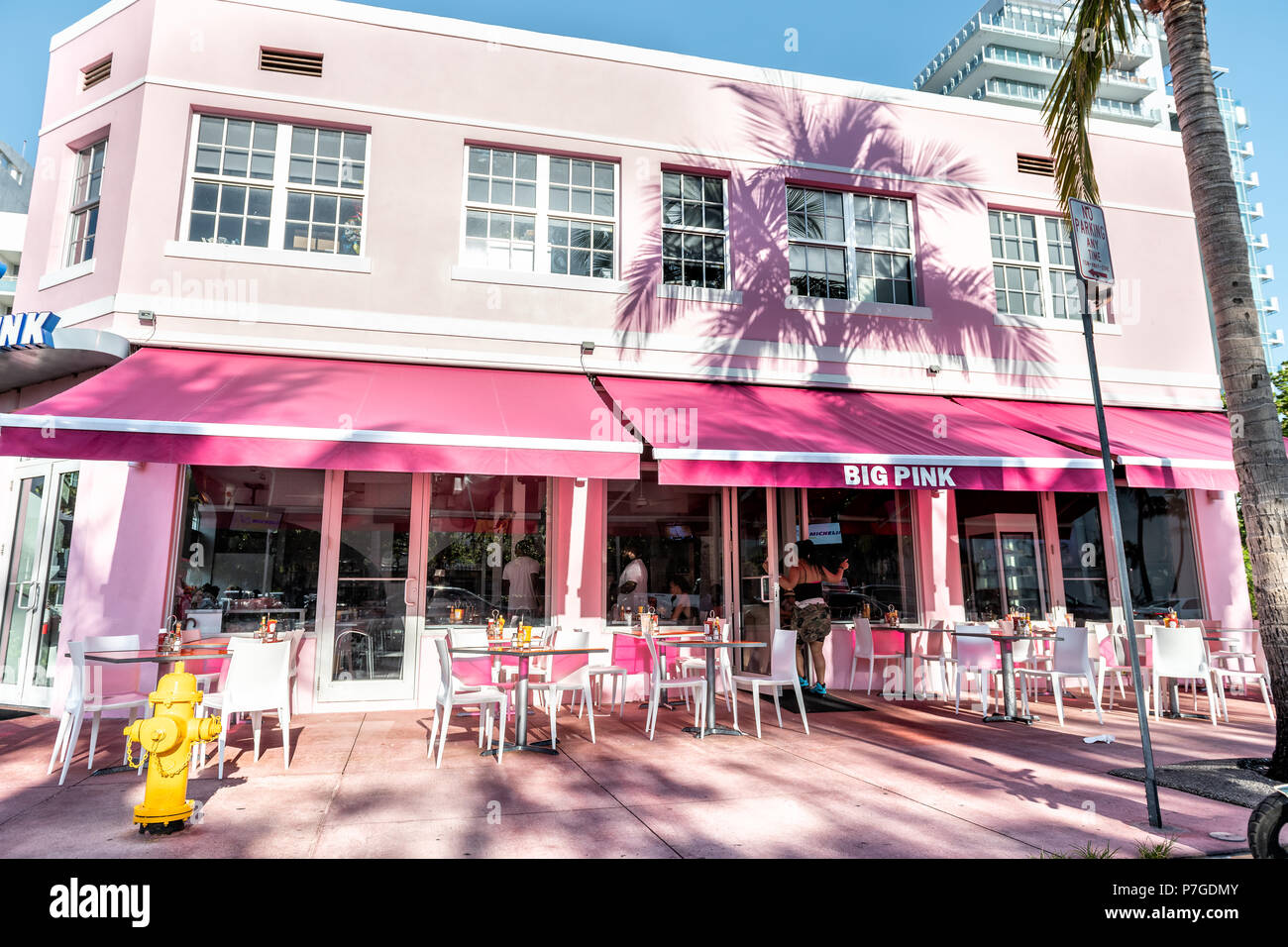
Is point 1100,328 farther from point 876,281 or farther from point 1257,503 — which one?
point 1257,503

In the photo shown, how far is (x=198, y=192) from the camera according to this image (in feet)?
30.7

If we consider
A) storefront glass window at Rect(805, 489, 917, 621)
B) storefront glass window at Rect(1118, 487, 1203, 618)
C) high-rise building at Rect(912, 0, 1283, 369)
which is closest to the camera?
storefront glass window at Rect(805, 489, 917, 621)

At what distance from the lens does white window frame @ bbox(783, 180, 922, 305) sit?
11.2 metres

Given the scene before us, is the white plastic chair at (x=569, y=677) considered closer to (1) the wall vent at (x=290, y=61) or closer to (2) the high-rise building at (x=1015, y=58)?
(1) the wall vent at (x=290, y=61)

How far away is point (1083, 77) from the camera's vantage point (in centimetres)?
792

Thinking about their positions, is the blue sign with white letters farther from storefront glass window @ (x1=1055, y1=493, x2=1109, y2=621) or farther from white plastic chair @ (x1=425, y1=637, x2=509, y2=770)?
storefront glass window @ (x1=1055, y1=493, x2=1109, y2=621)

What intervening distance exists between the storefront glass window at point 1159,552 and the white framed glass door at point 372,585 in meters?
10.4

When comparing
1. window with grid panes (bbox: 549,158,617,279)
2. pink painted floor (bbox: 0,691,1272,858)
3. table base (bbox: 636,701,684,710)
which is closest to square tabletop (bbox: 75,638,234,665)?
pink painted floor (bbox: 0,691,1272,858)

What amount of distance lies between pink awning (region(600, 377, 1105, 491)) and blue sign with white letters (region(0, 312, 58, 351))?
19.7ft

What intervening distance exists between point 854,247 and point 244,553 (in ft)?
30.5

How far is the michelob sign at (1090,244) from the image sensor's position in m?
5.14

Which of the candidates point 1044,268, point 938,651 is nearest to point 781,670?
point 938,651

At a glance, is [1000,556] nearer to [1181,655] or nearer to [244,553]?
[1181,655]

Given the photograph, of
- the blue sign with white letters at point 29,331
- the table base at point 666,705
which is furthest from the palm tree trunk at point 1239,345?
the blue sign with white letters at point 29,331
